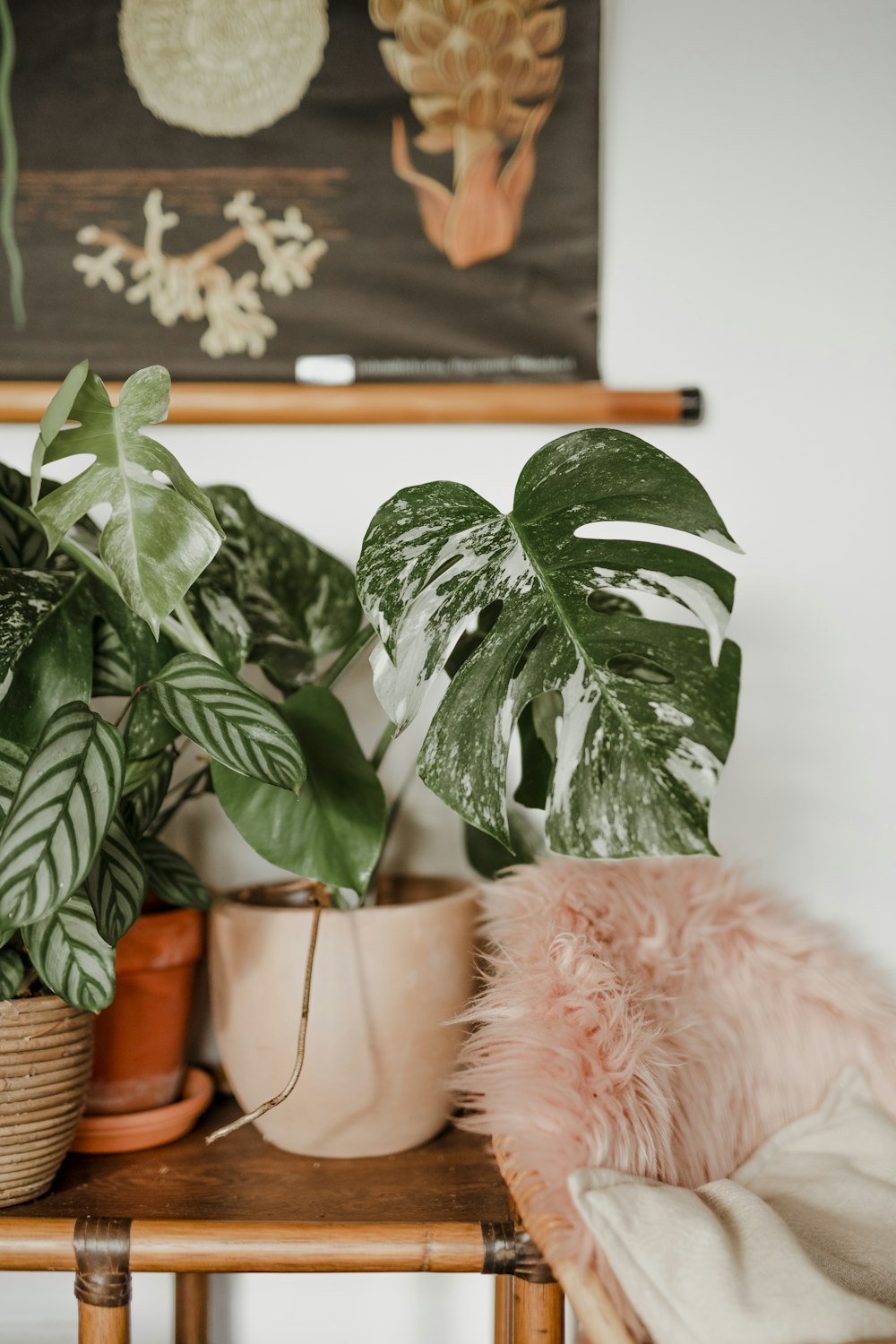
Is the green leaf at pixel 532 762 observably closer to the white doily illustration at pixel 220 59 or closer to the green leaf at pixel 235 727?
the green leaf at pixel 235 727

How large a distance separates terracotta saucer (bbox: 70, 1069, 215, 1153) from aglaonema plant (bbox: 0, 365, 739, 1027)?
206 millimetres

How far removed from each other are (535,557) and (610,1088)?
369mm

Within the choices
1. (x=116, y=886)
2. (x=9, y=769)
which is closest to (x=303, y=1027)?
(x=116, y=886)

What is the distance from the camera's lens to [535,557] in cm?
63

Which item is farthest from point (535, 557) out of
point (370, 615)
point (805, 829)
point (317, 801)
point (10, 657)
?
point (805, 829)

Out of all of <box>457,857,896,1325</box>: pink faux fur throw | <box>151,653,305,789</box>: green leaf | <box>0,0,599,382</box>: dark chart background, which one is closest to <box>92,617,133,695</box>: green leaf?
<box>151,653,305,789</box>: green leaf

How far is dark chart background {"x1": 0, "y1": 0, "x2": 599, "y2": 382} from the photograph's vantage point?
1.07 meters

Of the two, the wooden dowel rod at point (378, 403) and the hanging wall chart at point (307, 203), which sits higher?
the hanging wall chart at point (307, 203)

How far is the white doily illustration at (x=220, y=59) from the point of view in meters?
1.06

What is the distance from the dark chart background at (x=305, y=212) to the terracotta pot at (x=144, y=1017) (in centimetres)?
59

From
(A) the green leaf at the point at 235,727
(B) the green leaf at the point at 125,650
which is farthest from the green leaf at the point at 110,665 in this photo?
(A) the green leaf at the point at 235,727

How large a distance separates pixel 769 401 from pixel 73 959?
909 mm

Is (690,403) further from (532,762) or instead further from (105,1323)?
(105,1323)

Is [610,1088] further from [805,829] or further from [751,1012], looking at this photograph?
[805,829]
